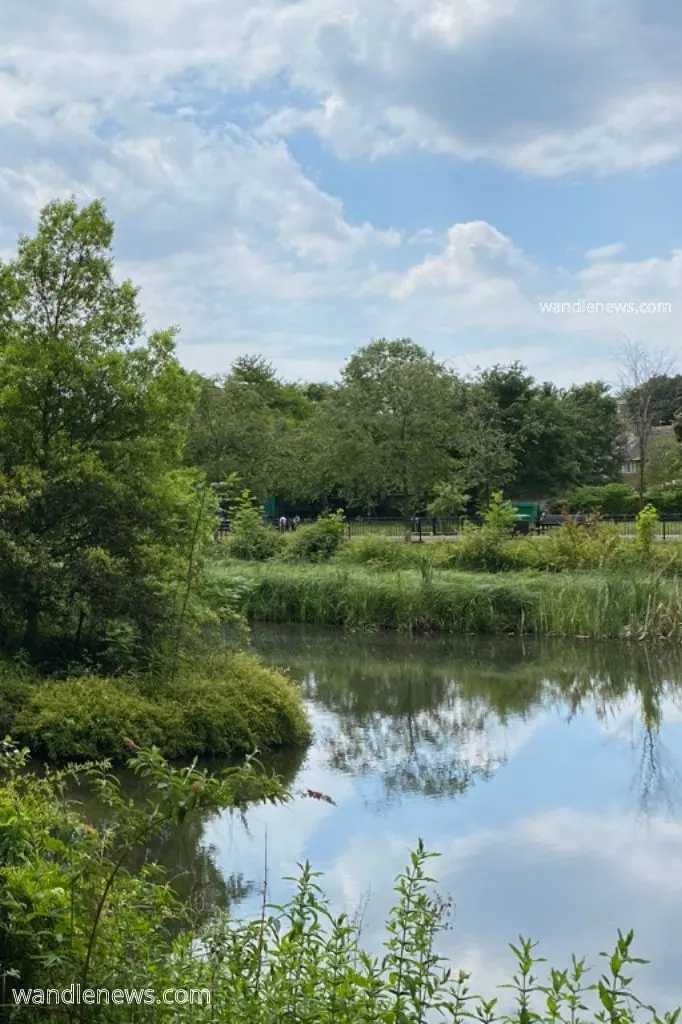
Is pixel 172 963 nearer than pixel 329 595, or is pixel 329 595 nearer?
pixel 172 963

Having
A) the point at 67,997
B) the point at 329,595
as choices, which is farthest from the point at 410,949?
the point at 329,595

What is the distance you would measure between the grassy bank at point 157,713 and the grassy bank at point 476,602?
5.68 m

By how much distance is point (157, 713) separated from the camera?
8.73 m

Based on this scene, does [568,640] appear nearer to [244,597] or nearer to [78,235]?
[244,597]

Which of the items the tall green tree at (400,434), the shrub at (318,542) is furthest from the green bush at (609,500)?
the shrub at (318,542)

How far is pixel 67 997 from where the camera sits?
2.99 m

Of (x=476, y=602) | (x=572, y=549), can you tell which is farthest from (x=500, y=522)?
(x=476, y=602)

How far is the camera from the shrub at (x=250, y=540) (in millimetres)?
22469

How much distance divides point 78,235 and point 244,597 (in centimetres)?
1019

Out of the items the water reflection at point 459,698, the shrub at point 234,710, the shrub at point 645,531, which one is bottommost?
the water reflection at point 459,698

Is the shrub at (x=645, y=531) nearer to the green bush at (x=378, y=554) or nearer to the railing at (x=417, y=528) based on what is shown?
the green bush at (x=378, y=554)

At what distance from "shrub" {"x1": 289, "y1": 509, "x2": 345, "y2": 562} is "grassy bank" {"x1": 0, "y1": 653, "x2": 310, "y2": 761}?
1217cm

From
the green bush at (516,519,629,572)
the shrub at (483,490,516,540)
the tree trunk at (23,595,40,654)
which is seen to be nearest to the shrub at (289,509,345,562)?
the shrub at (483,490,516,540)

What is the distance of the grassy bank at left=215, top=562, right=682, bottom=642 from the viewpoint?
1606 centimetres
